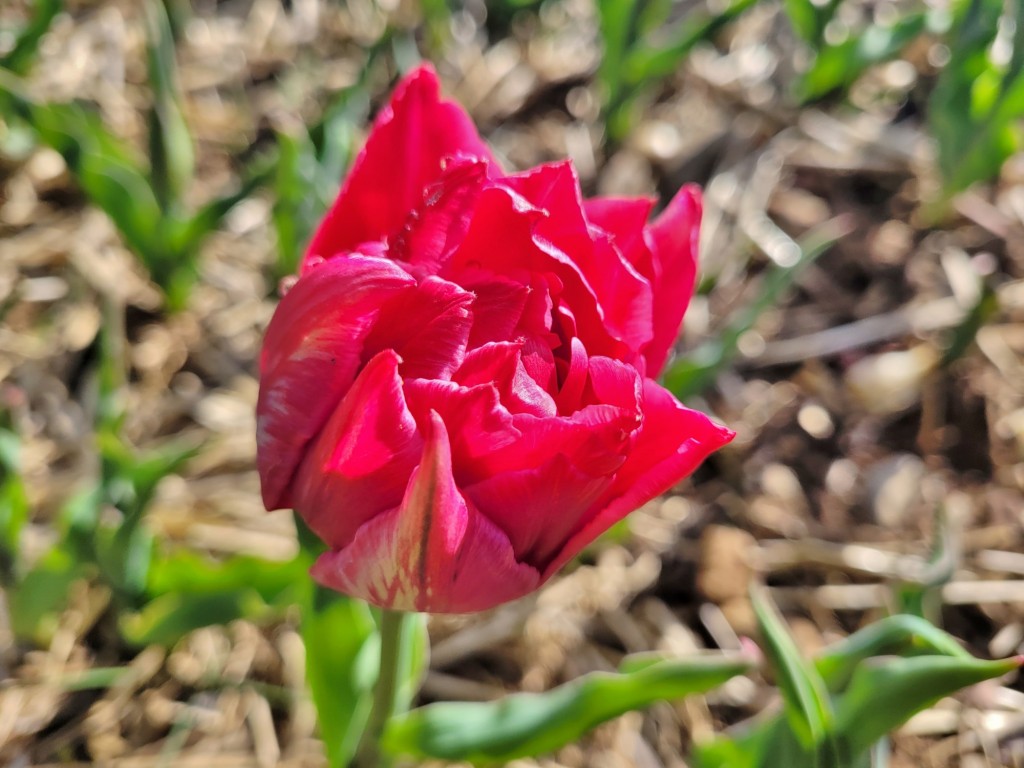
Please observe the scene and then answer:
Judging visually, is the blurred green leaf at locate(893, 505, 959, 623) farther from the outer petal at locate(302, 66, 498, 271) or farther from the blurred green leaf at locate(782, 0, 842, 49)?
the blurred green leaf at locate(782, 0, 842, 49)

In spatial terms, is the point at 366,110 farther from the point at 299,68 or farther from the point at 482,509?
the point at 482,509

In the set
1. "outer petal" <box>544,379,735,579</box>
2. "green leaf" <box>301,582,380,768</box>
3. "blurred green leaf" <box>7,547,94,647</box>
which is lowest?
"green leaf" <box>301,582,380,768</box>

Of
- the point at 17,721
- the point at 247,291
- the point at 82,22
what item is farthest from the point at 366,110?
the point at 17,721

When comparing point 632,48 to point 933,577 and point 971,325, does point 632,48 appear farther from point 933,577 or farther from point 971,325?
point 933,577

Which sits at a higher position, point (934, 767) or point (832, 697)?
point (832, 697)

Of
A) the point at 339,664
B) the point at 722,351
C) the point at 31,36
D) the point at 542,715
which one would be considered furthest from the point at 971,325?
the point at 31,36

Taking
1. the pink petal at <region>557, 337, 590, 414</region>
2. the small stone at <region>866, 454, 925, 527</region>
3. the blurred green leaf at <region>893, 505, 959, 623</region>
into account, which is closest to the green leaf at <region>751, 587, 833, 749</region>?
the blurred green leaf at <region>893, 505, 959, 623</region>
